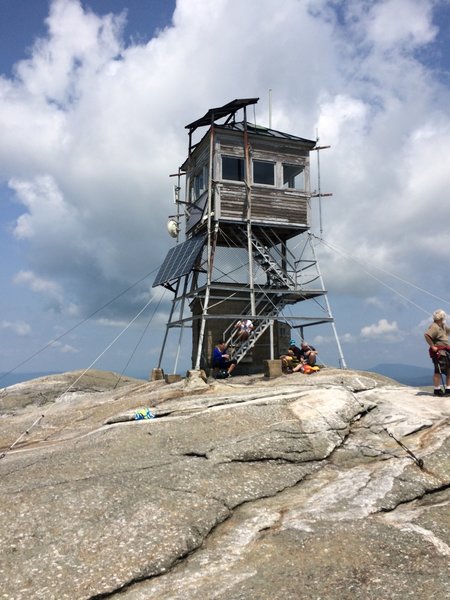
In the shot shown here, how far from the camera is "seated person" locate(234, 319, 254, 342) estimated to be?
22.3m

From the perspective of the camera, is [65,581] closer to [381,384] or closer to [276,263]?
[381,384]

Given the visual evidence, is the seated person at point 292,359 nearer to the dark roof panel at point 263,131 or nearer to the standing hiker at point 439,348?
the standing hiker at point 439,348

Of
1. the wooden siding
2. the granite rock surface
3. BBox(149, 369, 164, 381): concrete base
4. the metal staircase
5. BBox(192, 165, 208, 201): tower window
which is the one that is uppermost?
BBox(192, 165, 208, 201): tower window

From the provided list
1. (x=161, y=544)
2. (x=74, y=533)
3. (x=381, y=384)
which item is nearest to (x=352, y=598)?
(x=161, y=544)

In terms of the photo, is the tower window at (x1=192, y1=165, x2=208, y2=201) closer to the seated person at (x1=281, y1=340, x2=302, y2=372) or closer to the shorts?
the seated person at (x1=281, y1=340, x2=302, y2=372)

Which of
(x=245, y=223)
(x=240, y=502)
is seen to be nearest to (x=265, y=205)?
(x=245, y=223)

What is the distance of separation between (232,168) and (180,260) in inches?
208

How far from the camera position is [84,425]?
15430mm

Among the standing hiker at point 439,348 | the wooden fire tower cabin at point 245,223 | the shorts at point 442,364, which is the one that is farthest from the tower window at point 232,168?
the shorts at point 442,364

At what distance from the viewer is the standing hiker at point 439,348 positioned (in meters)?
14.4

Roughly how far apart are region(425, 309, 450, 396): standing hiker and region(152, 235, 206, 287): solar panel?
11254mm

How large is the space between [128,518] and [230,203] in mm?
17601

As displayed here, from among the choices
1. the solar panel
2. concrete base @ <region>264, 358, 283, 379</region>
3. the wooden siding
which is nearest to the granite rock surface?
concrete base @ <region>264, 358, 283, 379</region>

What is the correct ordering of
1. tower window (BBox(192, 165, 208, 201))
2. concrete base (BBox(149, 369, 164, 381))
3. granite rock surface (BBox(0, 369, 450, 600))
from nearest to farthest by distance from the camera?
granite rock surface (BBox(0, 369, 450, 600)), concrete base (BBox(149, 369, 164, 381)), tower window (BBox(192, 165, 208, 201))
